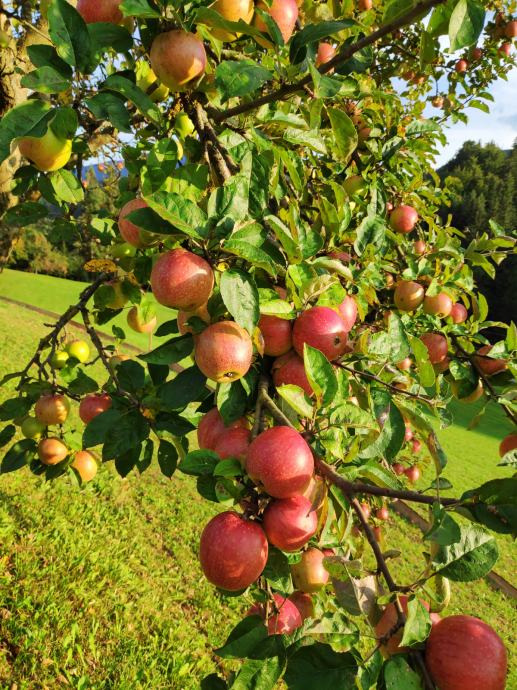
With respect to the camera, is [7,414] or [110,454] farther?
[7,414]

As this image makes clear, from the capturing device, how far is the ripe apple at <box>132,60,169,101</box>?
3.84 ft

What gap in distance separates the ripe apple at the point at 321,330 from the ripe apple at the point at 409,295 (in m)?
0.94

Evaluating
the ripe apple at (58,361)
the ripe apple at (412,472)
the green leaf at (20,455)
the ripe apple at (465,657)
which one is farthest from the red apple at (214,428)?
the ripe apple at (412,472)

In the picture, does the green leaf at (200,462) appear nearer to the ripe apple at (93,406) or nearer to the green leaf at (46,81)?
the green leaf at (46,81)

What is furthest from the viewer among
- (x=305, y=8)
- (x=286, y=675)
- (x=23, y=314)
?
(x=23, y=314)

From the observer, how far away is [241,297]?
0.75 metres

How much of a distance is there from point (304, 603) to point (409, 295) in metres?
1.16

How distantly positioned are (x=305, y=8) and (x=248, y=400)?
1.19m

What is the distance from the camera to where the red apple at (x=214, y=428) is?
905 mm

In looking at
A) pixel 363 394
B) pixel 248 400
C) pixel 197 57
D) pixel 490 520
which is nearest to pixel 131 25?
pixel 197 57

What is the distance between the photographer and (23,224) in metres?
1.55

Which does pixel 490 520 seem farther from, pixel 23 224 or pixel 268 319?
pixel 23 224

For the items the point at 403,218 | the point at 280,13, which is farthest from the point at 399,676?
the point at 403,218

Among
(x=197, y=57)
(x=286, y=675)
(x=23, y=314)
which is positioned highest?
(x=197, y=57)
